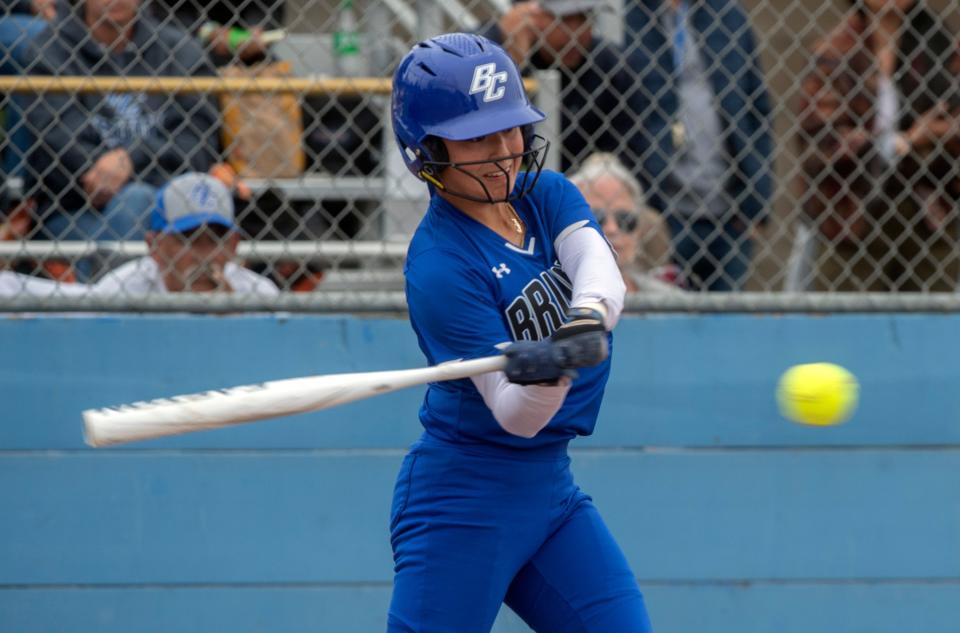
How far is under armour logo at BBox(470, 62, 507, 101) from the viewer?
2.67 m

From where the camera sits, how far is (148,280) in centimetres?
430

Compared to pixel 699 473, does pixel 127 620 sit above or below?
below

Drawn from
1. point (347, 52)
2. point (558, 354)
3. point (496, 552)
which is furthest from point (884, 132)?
point (558, 354)

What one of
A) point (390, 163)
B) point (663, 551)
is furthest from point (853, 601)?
point (390, 163)

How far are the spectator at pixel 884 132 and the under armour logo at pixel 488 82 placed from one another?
2.00 meters

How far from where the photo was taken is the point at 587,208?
290cm

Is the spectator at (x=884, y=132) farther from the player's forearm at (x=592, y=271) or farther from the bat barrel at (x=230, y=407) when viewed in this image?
the bat barrel at (x=230, y=407)

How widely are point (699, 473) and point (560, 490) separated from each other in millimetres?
1317

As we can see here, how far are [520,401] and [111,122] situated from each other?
247 centimetres

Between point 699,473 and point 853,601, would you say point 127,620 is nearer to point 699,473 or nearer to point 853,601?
point 699,473

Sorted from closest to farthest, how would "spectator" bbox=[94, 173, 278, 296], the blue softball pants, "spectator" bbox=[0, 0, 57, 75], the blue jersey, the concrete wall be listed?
the blue jersey < the blue softball pants < the concrete wall < "spectator" bbox=[94, 173, 278, 296] < "spectator" bbox=[0, 0, 57, 75]

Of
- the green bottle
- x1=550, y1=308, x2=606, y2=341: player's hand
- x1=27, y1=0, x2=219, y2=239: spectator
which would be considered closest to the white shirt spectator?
x1=27, y1=0, x2=219, y2=239: spectator

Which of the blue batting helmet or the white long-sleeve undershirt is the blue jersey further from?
the blue batting helmet

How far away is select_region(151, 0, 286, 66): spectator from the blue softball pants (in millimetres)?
2060
